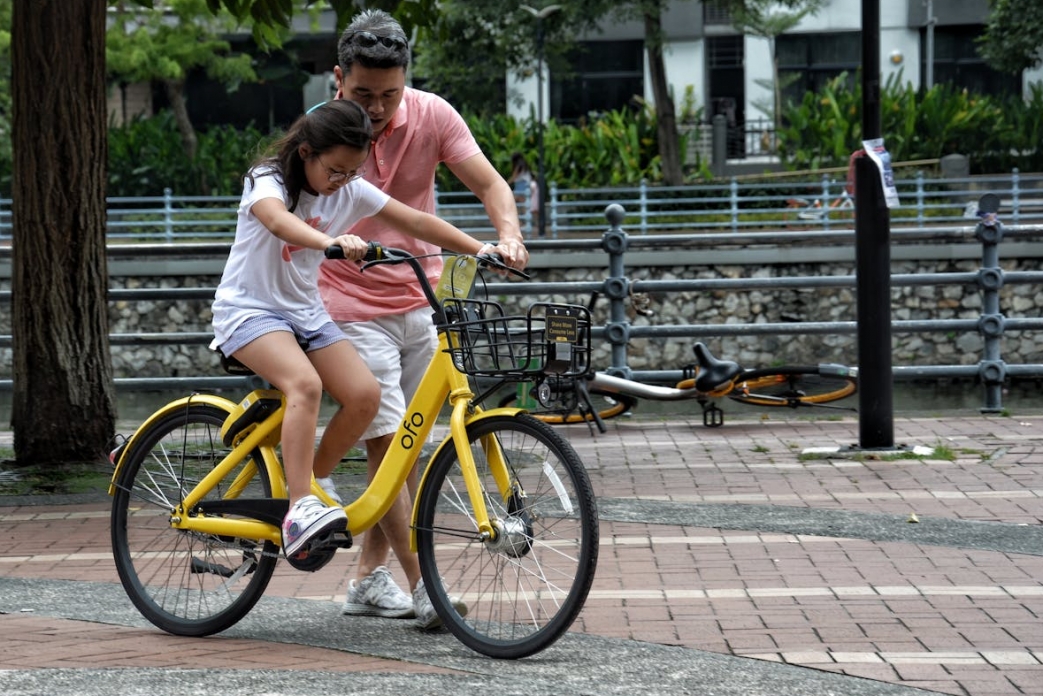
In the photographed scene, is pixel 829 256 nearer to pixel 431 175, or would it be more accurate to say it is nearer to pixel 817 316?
pixel 817 316

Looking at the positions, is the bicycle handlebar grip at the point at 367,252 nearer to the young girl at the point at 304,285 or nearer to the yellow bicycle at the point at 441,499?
the yellow bicycle at the point at 441,499

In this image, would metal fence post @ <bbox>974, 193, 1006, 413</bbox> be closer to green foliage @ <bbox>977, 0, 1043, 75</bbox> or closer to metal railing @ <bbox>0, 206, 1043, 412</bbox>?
metal railing @ <bbox>0, 206, 1043, 412</bbox>

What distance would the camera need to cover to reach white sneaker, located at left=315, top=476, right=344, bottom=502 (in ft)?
16.1

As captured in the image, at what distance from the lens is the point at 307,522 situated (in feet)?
15.3

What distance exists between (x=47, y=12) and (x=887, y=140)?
88.1 feet

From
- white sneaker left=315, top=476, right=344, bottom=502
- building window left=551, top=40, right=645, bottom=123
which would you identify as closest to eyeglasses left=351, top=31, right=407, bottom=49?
white sneaker left=315, top=476, right=344, bottom=502

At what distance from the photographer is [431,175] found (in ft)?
17.9

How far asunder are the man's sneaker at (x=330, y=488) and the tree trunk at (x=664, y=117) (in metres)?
28.2

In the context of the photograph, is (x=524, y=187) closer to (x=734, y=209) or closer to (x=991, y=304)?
(x=734, y=209)

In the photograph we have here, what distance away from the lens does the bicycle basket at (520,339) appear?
4.36 meters

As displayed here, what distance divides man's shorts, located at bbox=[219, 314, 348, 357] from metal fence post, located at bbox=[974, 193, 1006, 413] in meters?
6.67

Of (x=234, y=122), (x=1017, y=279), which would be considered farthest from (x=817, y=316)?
(x=234, y=122)

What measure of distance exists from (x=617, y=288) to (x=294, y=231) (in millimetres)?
6348

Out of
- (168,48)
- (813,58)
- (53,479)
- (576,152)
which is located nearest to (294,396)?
(53,479)
